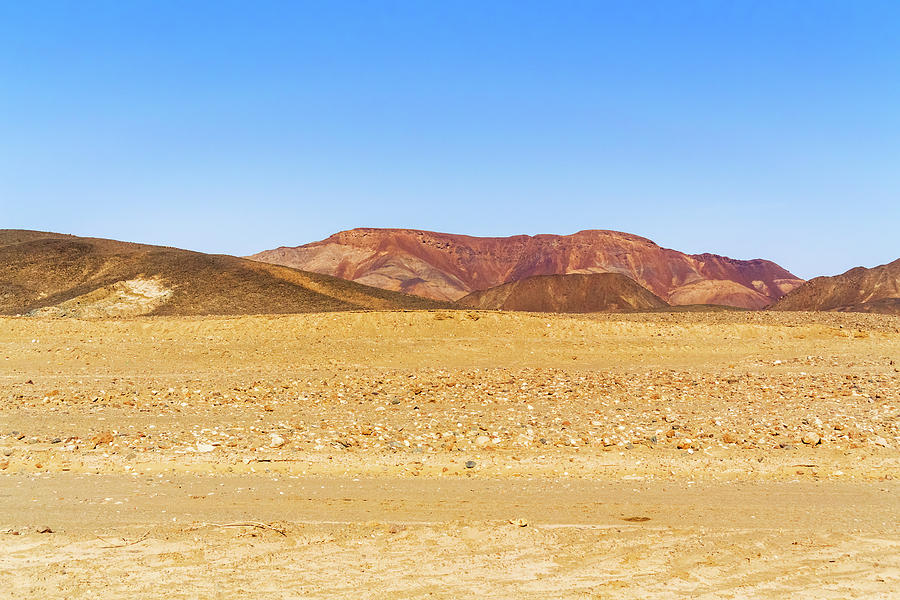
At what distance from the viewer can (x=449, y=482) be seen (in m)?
10.2

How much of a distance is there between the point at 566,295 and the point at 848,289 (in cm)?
3771

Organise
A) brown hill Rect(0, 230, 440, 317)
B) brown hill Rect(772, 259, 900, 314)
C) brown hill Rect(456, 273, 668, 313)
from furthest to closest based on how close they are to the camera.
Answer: brown hill Rect(456, 273, 668, 313) < brown hill Rect(772, 259, 900, 314) < brown hill Rect(0, 230, 440, 317)

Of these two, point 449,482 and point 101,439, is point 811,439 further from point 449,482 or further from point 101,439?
point 101,439

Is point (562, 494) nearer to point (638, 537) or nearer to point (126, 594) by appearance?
point (638, 537)

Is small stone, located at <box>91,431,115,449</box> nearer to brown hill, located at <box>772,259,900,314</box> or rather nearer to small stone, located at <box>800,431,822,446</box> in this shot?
small stone, located at <box>800,431,822,446</box>

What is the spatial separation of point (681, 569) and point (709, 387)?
12394mm

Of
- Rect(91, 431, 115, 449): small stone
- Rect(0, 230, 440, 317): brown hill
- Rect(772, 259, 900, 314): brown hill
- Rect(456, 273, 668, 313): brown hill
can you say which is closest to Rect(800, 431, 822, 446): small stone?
Rect(91, 431, 115, 449): small stone

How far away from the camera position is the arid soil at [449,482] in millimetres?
6906

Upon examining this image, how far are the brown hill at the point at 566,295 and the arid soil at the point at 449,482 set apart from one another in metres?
85.3

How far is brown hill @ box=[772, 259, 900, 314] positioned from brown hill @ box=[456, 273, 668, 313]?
59.3ft

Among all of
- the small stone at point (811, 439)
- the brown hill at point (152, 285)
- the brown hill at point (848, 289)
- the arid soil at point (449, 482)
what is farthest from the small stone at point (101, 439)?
Answer: the brown hill at point (848, 289)

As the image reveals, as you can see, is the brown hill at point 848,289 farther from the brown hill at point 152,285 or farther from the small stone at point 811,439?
the small stone at point 811,439

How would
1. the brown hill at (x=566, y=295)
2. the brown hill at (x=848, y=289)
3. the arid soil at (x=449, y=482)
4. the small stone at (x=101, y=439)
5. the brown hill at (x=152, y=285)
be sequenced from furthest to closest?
1. the brown hill at (x=566, y=295)
2. the brown hill at (x=848, y=289)
3. the brown hill at (x=152, y=285)
4. the small stone at (x=101, y=439)
5. the arid soil at (x=449, y=482)

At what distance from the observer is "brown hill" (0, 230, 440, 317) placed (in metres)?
54.3
